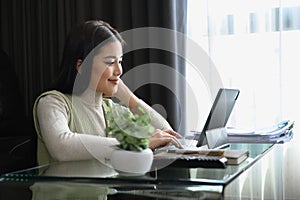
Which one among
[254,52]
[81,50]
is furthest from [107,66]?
[254,52]

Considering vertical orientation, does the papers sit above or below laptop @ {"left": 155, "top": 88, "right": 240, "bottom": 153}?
below

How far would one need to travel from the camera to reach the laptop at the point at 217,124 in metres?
1.79

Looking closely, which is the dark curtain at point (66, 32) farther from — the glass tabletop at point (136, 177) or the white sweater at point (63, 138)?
the glass tabletop at point (136, 177)

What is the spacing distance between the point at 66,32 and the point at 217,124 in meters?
1.60

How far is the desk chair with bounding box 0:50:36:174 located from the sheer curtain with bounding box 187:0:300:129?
930 millimetres

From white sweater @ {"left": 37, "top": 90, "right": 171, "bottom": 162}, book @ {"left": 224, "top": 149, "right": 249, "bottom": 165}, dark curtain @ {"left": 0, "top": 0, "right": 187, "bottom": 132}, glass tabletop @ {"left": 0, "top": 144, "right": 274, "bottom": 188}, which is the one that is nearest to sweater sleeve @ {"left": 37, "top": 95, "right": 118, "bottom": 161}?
white sweater @ {"left": 37, "top": 90, "right": 171, "bottom": 162}

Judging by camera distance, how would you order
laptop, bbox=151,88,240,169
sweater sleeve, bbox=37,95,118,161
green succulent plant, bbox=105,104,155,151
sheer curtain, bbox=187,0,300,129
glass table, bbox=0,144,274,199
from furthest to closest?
sheer curtain, bbox=187,0,300,129
sweater sleeve, bbox=37,95,118,161
laptop, bbox=151,88,240,169
green succulent plant, bbox=105,104,155,151
glass table, bbox=0,144,274,199

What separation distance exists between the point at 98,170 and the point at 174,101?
1557 millimetres

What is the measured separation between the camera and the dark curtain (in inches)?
116

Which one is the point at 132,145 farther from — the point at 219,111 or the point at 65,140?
the point at 219,111

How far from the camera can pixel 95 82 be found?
1999mm

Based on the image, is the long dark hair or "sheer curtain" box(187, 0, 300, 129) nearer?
the long dark hair

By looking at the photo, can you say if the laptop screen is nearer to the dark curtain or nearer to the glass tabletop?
the glass tabletop

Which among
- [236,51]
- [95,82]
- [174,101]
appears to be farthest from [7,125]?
[236,51]
